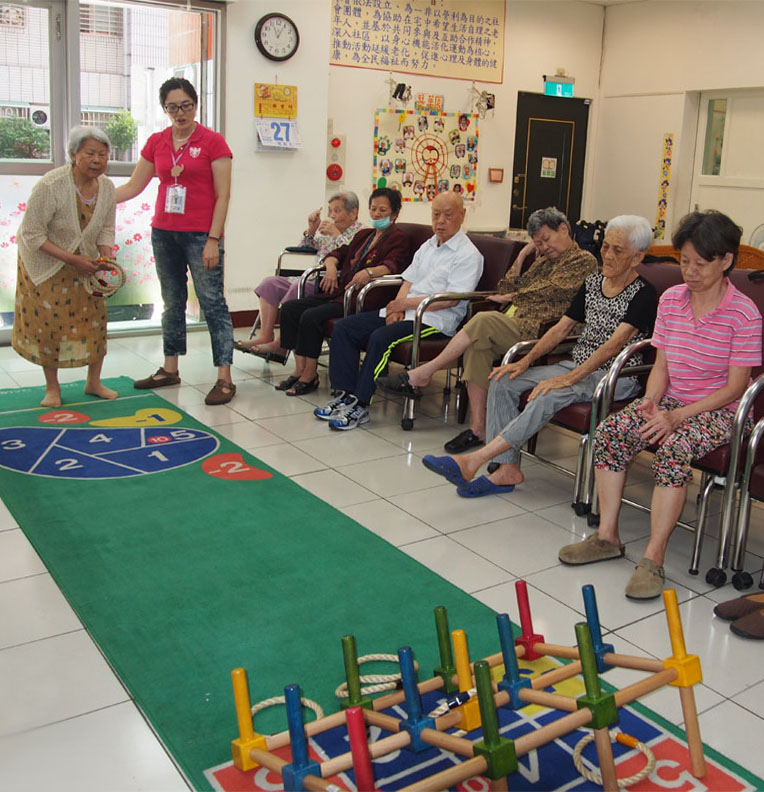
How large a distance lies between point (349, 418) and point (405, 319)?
22.0 inches

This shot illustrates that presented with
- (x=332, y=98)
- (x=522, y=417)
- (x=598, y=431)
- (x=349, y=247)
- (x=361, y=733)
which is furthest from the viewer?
(x=332, y=98)

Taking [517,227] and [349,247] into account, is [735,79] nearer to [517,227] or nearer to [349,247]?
[517,227]

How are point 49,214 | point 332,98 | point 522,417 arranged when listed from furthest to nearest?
point 332,98
point 49,214
point 522,417

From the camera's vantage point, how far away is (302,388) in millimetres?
4848

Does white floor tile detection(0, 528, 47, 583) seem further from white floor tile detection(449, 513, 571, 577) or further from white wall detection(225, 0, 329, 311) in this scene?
white wall detection(225, 0, 329, 311)

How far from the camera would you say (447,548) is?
302cm

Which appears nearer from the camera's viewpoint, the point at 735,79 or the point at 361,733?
the point at 361,733

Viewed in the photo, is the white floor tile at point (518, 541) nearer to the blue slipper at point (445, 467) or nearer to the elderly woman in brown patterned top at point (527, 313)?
the blue slipper at point (445, 467)

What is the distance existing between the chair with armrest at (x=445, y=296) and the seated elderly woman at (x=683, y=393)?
132cm

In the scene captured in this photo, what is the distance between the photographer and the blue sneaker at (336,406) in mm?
4352

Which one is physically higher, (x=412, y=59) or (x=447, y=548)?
(x=412, y=59)

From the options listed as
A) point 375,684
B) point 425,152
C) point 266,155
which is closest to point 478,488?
point 375,684

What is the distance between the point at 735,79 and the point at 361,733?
7.14 m

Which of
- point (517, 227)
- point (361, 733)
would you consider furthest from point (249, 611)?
point (517, 227)
